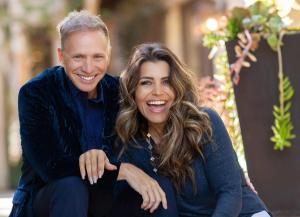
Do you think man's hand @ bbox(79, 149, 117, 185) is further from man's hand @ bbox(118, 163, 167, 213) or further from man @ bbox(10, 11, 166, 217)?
man's hand @ bbox(118, 163, 167, 213)

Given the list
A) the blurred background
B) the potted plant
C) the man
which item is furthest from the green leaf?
the blurred background

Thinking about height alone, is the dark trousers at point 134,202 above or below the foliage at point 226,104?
below

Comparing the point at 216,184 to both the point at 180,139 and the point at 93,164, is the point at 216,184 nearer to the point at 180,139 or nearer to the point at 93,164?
the point at 180,139

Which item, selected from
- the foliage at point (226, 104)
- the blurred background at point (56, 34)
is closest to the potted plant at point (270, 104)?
the foliage at point (226, 104)

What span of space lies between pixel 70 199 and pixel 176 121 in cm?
50

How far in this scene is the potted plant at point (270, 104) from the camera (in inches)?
139

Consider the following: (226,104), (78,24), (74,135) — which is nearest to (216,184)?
(74,135)

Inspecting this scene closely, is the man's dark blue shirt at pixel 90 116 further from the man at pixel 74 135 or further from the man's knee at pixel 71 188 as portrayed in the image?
the man's knee at pixel 71 188

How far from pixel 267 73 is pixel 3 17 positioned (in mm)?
10141

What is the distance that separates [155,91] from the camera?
3.02 metres

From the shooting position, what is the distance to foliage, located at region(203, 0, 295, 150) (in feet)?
11.5

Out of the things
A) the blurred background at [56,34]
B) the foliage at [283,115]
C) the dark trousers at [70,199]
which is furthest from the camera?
the blurred background at [56,34]

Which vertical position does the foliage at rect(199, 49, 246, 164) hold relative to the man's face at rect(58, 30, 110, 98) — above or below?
below

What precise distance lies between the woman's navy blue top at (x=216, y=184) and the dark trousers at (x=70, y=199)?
22cm
